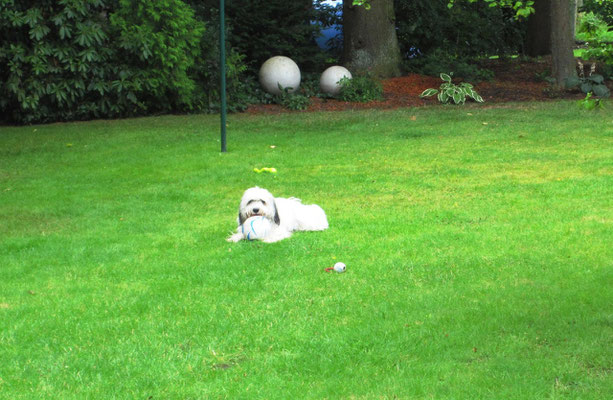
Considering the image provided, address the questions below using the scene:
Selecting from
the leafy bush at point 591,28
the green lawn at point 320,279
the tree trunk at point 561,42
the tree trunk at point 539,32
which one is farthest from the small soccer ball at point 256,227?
the tree trunk at point 539,32

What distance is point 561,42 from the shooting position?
17609 millimetres

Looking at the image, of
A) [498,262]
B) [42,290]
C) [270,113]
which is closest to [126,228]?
[42,290]

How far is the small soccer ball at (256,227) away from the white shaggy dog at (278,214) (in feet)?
0.11

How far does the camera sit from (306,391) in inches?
159

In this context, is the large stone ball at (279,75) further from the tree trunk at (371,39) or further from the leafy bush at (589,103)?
the leafy bush at (589,103)

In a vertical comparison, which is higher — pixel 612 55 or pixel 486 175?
pixel 612 55

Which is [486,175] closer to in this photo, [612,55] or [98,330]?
[612,55]

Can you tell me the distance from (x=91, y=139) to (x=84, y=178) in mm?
3496

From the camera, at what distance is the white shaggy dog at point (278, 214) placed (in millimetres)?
6785

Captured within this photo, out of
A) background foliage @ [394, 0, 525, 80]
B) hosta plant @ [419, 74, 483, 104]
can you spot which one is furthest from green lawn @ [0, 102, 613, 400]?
background foliage @ [394, 0, 525, 80]

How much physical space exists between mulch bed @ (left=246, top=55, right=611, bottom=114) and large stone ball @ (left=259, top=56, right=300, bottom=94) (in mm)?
583

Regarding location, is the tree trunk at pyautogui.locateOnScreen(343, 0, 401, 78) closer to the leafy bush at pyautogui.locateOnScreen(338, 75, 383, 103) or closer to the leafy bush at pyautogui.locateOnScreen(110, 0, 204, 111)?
the leafy bush at pyautogui.locateOnScreen(338, 75, 383, 103)

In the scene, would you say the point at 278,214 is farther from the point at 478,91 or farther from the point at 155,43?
the point at 478,91

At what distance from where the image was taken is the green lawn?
423cm
